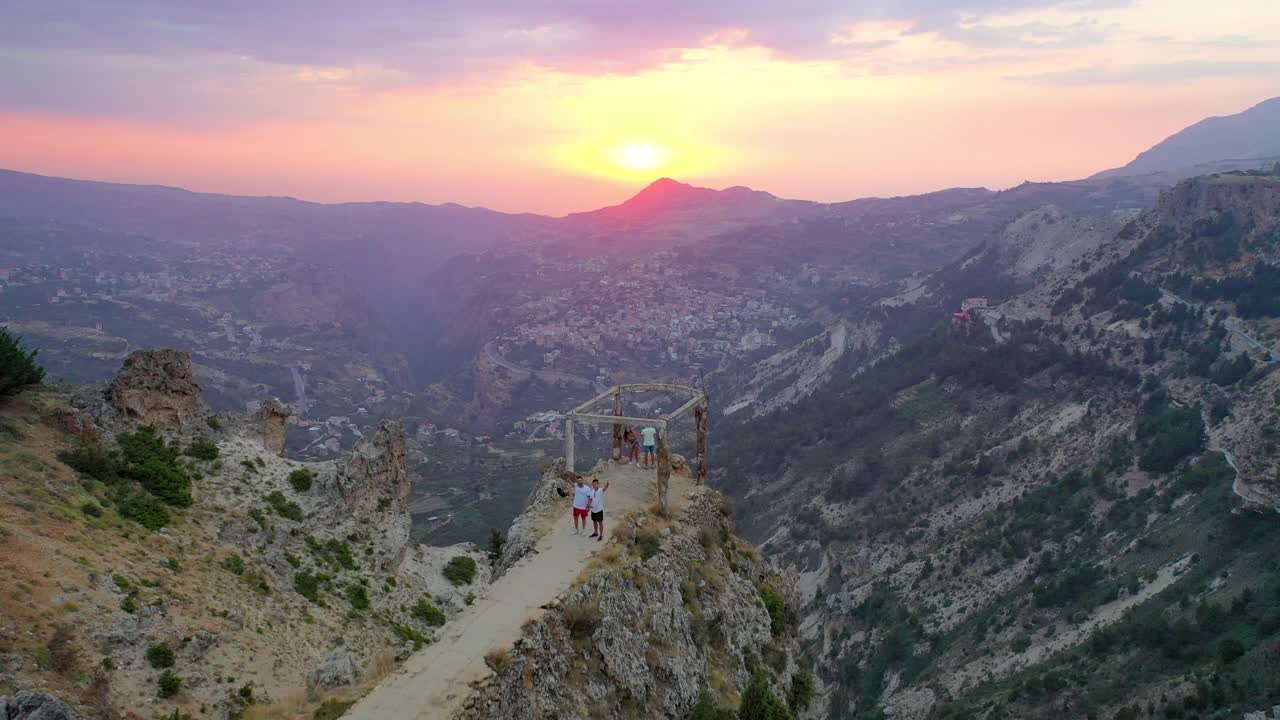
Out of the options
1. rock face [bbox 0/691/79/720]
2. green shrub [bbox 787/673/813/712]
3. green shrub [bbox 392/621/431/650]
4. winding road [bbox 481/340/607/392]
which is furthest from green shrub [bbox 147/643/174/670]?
winding road [bbox 481/340/607/392]

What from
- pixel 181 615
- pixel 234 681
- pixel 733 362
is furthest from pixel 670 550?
pixel 733 362

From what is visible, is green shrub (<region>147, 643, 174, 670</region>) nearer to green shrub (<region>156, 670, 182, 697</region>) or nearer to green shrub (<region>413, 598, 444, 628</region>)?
green shrub (<region>156, 670, 182, 697</region>)

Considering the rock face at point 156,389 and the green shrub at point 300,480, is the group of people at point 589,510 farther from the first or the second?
the rock face at point 156,389

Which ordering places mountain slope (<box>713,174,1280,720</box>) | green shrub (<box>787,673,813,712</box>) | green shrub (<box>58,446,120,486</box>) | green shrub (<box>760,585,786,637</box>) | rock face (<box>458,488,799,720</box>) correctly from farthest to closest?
1. mountain slope (<box>713,174,1280,720</box>)
2. green shrub (<box>58,446,120,486</box>)
3. green shrub (<box>760,585,786,637</box>)
4. green shrub (<box>787,673,813,712</box>)
5. rock face (<box>458,488,799,720</box>)

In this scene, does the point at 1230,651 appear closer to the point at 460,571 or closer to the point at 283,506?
the point at 460,571

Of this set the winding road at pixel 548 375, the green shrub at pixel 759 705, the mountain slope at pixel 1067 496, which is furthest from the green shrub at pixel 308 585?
the winding road at pixel 548 375

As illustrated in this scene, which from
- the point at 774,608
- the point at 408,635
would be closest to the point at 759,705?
the point at 774,608
